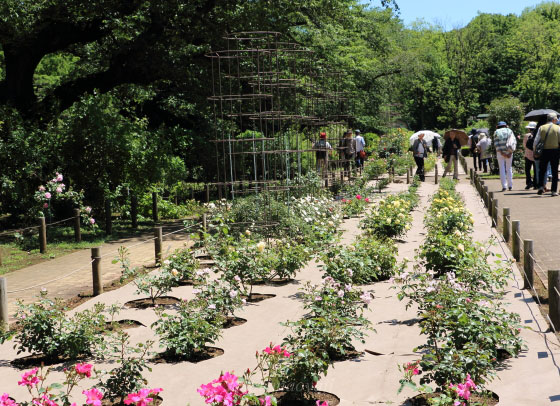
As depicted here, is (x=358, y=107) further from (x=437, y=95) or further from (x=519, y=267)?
(x=437, y=95)

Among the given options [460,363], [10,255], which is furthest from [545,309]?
[10,255]

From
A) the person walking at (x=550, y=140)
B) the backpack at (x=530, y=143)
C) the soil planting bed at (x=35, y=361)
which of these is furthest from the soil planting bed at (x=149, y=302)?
the backpack at (x=530, y=143)

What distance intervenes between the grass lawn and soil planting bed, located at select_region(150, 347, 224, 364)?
6356 mm

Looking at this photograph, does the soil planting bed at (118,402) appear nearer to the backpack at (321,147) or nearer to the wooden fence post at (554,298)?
the wooden fence post at (554,298)

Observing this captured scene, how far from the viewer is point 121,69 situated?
18422 mm

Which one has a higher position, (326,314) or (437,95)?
(437,95)

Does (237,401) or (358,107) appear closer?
(237,401)

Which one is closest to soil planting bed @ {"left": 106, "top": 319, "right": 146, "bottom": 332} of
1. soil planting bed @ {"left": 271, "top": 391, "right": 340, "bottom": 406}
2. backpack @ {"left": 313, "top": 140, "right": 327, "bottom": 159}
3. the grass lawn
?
soil planting bed @ {"left": 271, "top": 391, "right": 340, "bottom": 406}

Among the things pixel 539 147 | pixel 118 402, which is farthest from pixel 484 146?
pixel 118 402

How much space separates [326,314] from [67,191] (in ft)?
38.3

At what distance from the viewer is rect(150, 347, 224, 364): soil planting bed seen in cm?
623

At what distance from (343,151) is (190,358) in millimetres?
16891

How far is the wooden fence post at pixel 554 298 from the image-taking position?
6102mm

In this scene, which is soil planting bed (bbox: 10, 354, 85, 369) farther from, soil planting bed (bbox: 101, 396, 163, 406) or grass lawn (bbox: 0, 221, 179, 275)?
grass lawn (bbox: 0, 221, 179, 275)
